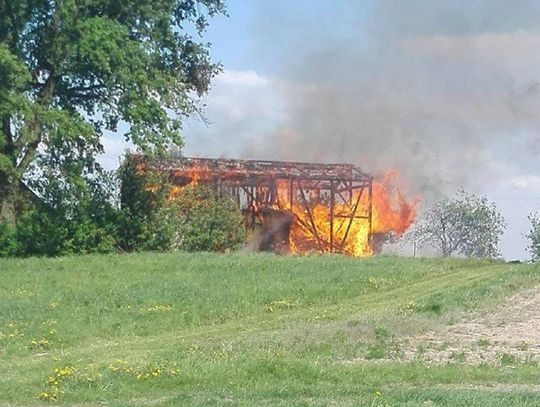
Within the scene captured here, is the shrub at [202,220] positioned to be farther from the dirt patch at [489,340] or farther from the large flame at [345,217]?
the dirt patch at [489,340]

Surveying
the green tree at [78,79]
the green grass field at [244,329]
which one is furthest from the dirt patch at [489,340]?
the green tree at [78,79]

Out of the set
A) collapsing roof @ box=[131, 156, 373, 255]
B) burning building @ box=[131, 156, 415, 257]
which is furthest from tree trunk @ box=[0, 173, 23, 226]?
burning building @ box=[131, 156, 415, 257]

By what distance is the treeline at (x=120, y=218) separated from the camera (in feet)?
124

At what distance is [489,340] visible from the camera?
693 inches

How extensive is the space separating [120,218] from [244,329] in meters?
20.2

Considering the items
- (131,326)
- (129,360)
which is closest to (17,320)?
(131,326)

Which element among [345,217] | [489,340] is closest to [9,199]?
[345,217]

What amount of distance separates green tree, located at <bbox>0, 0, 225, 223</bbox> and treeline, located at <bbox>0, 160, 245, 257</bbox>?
999mm

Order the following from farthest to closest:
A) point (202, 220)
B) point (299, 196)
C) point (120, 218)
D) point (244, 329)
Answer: point (299, 196)
point (202, 220)
point (120, 218)
point (244, 329)

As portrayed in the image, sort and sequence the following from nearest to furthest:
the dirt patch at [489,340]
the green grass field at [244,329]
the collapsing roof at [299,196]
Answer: the green grass field at [244,329] → the dirt patch at [489,340] → the collapsing roof at [299,196]

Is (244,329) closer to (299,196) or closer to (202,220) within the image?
(202,220)

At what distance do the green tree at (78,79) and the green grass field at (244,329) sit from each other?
5244 millimetres

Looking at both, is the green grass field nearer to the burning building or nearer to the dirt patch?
the dirt patch

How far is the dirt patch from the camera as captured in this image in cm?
1598
